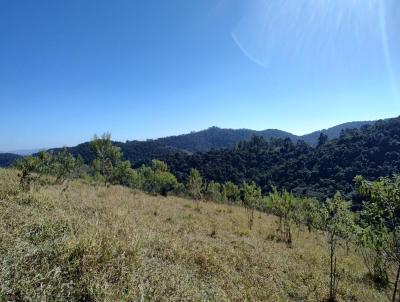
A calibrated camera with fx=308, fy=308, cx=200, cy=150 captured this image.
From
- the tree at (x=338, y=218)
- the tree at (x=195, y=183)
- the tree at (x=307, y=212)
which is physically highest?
the tree at (x=338, y=218)

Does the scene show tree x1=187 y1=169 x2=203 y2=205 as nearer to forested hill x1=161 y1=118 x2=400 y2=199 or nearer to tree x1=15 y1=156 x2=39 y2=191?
tree x1=15 y1=156 x2=39 y2=191

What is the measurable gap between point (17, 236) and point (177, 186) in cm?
5891

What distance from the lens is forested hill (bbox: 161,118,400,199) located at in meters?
87.8

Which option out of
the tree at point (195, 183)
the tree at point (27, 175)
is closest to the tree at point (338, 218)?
the tree at point (27, 175)

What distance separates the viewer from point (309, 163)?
111875mm

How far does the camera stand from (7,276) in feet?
12.9

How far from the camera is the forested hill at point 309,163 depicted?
87.8 meters

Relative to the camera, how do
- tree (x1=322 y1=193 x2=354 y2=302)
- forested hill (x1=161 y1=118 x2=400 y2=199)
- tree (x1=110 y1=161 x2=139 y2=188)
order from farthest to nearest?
forested hill (x1=161 y1=118 x2=400 y2=199), tree (x1=110 y1=161 x2=139 y2=188), tree (x1=322 y1=193 x2=354 y2=302)

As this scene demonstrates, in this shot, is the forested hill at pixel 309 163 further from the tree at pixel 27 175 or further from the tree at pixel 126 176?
the tree at pixel 27 175

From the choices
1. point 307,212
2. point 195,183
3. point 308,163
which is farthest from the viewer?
point 308,163

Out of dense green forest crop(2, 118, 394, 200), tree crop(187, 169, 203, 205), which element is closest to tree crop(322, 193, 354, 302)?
tree crop(187, 169, 203, 205)

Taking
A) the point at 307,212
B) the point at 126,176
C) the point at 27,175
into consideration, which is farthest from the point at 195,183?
the point at 126,176

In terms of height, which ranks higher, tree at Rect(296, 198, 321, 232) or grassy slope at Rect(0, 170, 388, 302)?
grassy slope at Rect(0, 170, 388, 302)

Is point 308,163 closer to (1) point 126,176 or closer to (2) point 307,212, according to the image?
(1) point 126,176
